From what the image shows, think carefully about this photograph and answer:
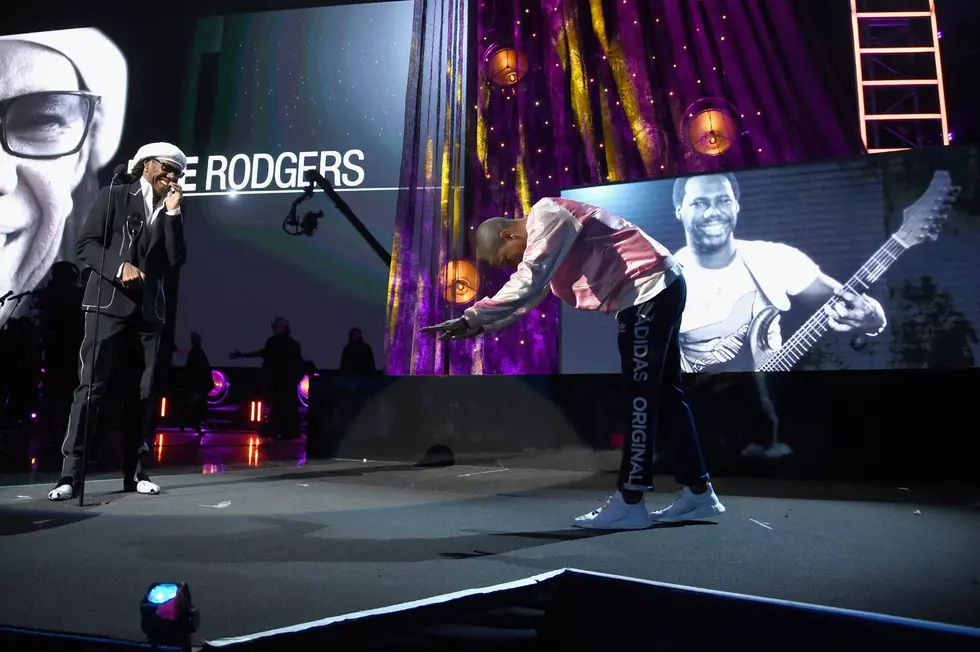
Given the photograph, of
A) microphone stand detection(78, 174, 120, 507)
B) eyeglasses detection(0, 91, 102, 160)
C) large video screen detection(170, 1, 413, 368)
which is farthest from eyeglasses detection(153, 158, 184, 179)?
eyeglasses detection(0, 91, 102, 160)

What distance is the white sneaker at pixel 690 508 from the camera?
2.24 meters

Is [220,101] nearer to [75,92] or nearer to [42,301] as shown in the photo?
[75,92]

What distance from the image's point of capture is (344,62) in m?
6.99

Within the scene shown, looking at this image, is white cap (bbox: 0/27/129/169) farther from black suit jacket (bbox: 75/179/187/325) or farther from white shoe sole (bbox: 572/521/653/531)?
white shoe sole (bbox: 572/521/653/531)

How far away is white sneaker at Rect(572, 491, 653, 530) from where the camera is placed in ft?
6.70

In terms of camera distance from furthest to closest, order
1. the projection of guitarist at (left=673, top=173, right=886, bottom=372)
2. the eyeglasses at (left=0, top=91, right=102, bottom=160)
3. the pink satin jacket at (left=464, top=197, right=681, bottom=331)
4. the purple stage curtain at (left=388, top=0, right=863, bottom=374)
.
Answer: the eyeglasses at (left=0, top=91, right=102, bottom=160) → the purple stage curtain at (left=388, top=0, right=863, bottom=374) → the projection of guitarist at (left=673, top=173, right=886, bottom=372) → the pink satin jacket at (left=464, top=197, right=681, bottom=331)

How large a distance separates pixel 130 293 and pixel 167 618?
211cm

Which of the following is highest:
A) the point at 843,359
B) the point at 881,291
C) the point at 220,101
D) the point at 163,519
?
the point at 220,101

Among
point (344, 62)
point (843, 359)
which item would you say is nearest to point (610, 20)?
point (344, 62)

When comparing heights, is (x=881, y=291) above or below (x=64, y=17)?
below

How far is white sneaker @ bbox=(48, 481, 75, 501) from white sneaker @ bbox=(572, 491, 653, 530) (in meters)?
1.86

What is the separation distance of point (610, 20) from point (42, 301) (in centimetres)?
634

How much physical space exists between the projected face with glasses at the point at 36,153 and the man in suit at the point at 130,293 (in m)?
5.27

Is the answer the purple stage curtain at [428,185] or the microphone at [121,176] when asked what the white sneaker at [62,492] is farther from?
the purple stage curtain at [428,185]
